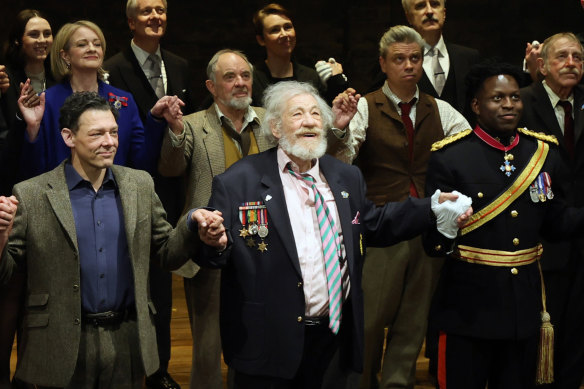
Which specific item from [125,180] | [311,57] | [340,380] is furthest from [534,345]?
[311,57]

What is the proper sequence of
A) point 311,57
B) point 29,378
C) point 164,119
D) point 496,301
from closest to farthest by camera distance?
point 29,378 → point 496,301 → point 164,119 → point 311,57

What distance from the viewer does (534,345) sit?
3.74m

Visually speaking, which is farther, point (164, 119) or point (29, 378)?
point (164, 119)

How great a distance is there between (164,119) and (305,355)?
52.9 inches

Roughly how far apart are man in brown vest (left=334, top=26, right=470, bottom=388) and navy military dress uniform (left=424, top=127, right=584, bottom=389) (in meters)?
0.63

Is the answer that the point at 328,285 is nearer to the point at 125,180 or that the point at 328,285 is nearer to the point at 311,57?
the point at 125,180

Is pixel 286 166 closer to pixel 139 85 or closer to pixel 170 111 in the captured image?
pixel 170 111

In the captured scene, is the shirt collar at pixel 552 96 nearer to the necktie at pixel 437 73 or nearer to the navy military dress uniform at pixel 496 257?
the necktie at pixel 437 73

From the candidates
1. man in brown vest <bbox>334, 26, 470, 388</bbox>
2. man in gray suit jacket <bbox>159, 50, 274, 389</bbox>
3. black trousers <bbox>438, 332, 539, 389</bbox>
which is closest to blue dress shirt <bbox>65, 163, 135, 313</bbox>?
man in gray suit jacket <bbox>159, 50, 274, 389</bbox>

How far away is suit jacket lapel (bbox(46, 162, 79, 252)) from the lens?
10.5 ft

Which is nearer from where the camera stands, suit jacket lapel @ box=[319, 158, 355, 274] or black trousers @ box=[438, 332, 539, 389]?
A: suit jacket lapel @ box=[319, 158, 355, 274]

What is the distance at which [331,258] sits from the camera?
3.25m

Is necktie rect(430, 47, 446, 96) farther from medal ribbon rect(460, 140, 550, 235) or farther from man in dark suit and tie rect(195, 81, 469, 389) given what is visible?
man in dark suit and tie rect(195, 81, 469, 389)

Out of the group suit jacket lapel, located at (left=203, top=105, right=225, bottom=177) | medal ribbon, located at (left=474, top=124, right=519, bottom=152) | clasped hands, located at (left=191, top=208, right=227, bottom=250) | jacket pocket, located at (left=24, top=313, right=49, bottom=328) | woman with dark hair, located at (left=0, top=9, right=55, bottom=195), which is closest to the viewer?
clasped hands, located at (left=191, top=208, right=227, bottom=250)
